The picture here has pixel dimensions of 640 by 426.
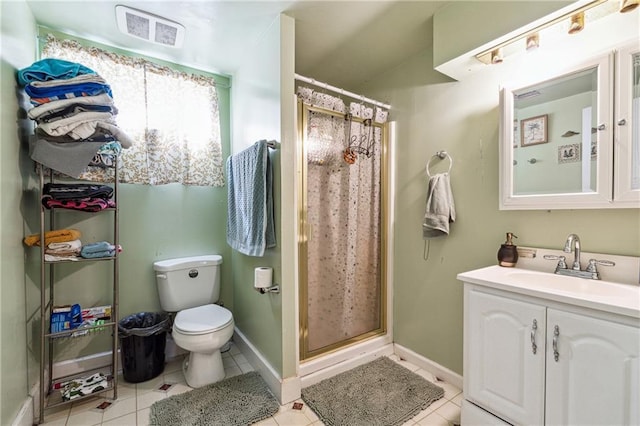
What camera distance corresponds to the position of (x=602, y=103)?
1251 millimetres

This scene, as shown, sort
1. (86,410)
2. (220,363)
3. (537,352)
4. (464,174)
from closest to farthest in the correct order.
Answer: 1. (537,352)
2. (86,410)
3. (464,174)
4. (220,363)

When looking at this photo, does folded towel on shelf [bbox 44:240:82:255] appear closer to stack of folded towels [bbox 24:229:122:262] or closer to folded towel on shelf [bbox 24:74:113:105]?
stack of folded towels [bbox 24:229:122:262]

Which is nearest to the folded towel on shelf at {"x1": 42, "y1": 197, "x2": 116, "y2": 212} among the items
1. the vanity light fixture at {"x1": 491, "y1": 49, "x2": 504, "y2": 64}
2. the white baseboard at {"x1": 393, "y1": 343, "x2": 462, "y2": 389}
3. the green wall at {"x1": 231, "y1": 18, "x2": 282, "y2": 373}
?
the green wall at {"x1": 231, "y1": 18, "x2": 282, "y2": 373}

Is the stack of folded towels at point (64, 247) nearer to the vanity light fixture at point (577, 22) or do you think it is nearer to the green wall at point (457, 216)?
the green wall at point (457, 216)

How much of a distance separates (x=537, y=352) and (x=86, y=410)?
2.48m

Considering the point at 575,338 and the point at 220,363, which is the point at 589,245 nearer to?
the point at 575,338

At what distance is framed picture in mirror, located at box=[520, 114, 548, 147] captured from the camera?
147 centimetres

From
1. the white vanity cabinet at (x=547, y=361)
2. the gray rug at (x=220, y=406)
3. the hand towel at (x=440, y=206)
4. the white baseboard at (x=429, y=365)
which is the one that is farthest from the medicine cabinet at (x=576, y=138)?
the gray rug at (x=220, y=406)

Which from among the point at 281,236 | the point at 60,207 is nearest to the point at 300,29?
the point at 281,236

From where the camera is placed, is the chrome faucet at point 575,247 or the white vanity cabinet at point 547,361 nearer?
the white vanity cabinet at point 547,361

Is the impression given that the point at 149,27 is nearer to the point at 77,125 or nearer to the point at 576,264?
the point at 77,125

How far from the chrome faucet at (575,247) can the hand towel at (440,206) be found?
0.61m

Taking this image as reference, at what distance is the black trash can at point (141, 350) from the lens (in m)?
1.91

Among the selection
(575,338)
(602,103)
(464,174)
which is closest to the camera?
(575,338)
